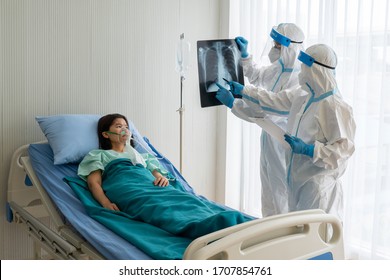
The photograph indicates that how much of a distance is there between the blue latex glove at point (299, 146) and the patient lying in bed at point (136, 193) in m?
0.55

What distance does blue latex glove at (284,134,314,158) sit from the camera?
2494mm

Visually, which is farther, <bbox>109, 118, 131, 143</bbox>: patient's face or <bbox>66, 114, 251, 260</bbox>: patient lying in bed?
<bbox>109, 118, 131, 143</bbox>: patient's face

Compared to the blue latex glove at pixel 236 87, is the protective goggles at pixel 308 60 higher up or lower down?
higher up

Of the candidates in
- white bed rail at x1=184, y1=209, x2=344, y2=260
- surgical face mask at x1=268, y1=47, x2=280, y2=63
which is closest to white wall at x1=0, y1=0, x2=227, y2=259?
surgical face mask at x1=268, y1=47, x2=280, y2=63

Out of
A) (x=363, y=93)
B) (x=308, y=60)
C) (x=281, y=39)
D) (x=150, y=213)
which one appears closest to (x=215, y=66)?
(x=281, y=39)

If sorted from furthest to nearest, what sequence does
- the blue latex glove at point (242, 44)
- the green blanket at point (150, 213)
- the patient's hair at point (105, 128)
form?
the blue latex glove at point (242, 44), the patient's hair at point (105, 128), the green blanket at point (150, 213)

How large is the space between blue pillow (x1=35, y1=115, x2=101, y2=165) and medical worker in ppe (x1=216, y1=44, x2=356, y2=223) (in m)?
1.22

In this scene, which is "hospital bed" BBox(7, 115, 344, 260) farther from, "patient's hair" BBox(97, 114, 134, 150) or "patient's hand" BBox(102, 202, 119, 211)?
"patient's hair" BBox(97, 114, 134, 150)

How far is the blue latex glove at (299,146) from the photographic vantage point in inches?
98.2

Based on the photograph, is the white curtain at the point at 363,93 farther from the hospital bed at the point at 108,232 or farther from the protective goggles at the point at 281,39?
the hospital bed at the point at 108,232

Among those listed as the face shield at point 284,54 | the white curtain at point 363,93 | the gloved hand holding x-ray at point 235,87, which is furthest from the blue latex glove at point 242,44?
the white curtain at point 363,93

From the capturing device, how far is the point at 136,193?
2316 millimetres

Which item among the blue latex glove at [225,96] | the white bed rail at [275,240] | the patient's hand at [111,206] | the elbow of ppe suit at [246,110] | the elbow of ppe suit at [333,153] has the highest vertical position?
the blue latex glove at [225,96]
